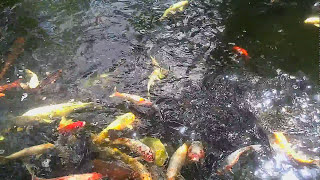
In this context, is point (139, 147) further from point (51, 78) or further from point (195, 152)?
point (51, 78)

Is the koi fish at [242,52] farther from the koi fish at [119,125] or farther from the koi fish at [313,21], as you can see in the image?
the koi fish at [119,125]

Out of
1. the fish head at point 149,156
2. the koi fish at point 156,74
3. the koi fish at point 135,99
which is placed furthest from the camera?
the koi fish at point 156,74

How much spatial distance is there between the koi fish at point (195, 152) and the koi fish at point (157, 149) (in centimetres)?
37

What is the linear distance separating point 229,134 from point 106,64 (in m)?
2.94

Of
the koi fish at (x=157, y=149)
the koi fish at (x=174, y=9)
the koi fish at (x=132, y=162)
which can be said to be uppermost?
the koi fish at (x=174, y=9)

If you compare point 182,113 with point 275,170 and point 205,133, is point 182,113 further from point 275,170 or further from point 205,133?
point 275,170

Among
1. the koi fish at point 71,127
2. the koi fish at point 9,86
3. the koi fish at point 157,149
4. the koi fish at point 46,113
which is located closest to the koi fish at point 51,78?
the koi fish at point 9,86

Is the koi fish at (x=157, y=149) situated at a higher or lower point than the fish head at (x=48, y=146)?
lower

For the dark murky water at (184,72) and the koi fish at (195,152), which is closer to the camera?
the koi fish at (195,152)

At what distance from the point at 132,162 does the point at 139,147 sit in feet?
0.84

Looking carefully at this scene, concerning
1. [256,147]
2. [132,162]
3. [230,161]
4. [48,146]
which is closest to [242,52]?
[256,147]

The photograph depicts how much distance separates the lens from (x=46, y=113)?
5230mm

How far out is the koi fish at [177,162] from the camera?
4.32m

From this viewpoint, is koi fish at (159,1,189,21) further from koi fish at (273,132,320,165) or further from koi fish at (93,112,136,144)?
koi fish at (273,132,320,165)
